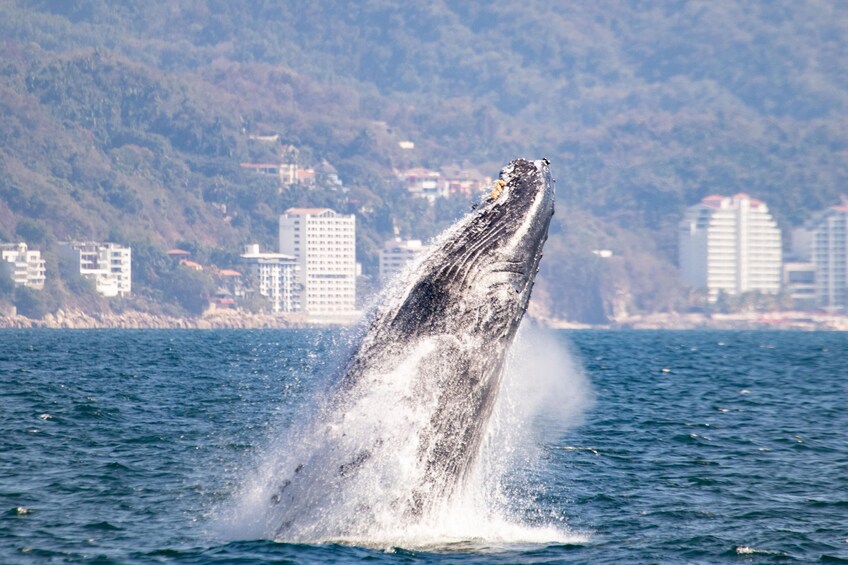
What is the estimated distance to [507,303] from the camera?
16234mm

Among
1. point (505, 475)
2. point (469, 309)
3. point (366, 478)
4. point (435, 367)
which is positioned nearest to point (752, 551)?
point (505, 475)

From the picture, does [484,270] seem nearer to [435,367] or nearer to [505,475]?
[435,367]

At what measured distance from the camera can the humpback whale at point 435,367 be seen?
1606 cm

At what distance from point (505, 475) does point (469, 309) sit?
12.9 m

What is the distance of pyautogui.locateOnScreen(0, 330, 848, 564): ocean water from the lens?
19672 mm

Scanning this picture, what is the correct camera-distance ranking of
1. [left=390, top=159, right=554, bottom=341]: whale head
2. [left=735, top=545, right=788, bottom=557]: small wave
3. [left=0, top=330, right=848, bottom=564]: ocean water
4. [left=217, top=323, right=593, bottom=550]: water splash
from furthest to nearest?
1. [left=735, top=545, right=788, bottom=557]: small wave
2. [left=0, top=330, right=848, bottom=564]: ocean water
3. [left=217, top=323, right=593, bottom=550]: water splash
4. [left=390, top=159, right=554, bottom=341]: whale head

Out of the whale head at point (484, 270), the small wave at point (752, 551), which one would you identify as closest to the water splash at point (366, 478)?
the whale head at point (484, 270)

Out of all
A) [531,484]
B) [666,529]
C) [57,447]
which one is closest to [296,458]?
[666,529]

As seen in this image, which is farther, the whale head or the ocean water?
the ocean water

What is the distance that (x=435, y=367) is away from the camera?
16203 mm

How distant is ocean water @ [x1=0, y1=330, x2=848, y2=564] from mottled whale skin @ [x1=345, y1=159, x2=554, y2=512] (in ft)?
3.33

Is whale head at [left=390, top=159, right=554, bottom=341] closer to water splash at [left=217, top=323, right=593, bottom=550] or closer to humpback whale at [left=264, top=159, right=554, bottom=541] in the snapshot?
humpback whale at [left=264, top=159, right=554, bottom=541]

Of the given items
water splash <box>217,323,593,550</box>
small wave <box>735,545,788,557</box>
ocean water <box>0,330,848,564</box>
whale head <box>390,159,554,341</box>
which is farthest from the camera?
small wave <box>735,545,788,557</box>

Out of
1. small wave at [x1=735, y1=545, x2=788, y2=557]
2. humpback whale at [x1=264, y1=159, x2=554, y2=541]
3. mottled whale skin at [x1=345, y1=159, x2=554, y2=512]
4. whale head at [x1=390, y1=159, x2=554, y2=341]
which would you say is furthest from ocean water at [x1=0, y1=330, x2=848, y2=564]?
whale head at [x1=390, y1=159, x2=554, y2=341]
